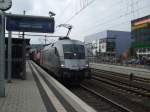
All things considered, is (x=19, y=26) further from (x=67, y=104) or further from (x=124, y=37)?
(x=124, y=37)

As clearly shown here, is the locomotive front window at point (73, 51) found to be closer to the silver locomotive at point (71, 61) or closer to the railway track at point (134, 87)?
the silver locomotive at point (71, 61)

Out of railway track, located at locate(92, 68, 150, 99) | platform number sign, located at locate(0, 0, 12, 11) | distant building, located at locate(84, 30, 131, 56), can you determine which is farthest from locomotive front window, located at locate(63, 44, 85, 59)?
distant building, located at locate(84, 30, 131, 56)

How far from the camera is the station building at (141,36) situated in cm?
9150

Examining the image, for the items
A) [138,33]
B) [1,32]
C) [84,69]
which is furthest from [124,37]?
[1,32]

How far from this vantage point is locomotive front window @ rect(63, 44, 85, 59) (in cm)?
2155

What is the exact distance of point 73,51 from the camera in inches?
857

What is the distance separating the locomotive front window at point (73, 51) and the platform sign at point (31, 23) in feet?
4.70

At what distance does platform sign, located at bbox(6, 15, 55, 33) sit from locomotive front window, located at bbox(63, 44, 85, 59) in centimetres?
143

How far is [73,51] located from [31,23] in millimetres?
2928

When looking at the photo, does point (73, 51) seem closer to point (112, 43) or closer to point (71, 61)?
point (71, 61)

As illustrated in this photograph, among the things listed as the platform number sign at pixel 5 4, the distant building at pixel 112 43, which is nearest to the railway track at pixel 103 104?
the platform number sign at pixel 5 4

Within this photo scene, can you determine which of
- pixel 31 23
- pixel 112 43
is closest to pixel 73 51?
pixel 31 23

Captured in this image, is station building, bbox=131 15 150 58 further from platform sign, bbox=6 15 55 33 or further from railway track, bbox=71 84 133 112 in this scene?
railway track, bbox=71 84 133 112

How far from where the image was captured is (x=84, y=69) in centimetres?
2139
